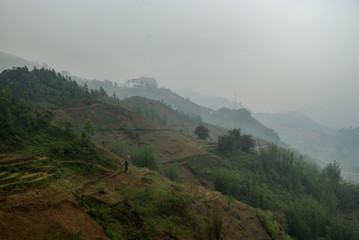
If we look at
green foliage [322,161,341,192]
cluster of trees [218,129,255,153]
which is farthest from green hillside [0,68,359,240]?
cluster of trees [218,129,255,153]

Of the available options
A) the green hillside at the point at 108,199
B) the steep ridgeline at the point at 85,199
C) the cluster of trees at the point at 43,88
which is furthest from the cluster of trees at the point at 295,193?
the cluster of trees at the point at 43,88

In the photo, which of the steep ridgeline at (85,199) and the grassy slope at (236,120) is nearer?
the steep ridgeline at (85,199)

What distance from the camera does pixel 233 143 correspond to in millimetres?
47219

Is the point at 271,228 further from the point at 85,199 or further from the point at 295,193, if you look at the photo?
the point at 295,193

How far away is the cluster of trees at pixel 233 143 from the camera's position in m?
46.9

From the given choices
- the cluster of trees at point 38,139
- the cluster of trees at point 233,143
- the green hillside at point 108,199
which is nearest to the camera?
the green hillside at point 108,199

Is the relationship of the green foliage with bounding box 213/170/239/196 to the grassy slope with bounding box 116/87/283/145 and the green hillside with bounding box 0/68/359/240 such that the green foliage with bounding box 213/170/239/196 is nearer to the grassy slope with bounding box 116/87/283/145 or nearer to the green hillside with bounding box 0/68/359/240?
the green hillside with bounding box 0/68/359/240

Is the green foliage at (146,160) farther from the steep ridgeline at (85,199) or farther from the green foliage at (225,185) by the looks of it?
the green foliage at (225,185)

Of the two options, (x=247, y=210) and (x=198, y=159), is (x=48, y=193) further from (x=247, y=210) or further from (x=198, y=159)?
(x=198, y=159)

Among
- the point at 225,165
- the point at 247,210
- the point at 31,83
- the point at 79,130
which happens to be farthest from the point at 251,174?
the point at 31,83

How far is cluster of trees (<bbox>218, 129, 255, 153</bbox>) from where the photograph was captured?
154 feet

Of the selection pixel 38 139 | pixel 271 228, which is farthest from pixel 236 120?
pixel 38 139

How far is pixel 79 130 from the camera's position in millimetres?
40562

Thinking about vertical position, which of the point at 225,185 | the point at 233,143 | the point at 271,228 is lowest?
the point at 271,228
